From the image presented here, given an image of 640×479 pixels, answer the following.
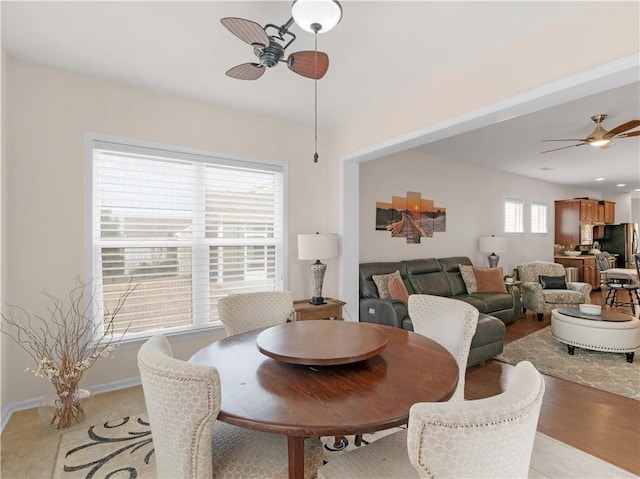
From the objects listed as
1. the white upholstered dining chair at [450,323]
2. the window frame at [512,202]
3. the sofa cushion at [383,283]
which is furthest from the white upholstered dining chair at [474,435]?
the window frame at [512,202]

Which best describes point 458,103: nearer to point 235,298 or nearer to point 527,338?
point 235,298

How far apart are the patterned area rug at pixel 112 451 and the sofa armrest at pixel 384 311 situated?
145cm

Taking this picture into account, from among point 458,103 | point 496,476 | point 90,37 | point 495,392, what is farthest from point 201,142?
point 495,392

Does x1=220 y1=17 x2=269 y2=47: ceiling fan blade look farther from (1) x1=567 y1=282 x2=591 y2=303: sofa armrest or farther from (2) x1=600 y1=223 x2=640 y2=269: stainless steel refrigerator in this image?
(2) x1=600 y1=223 x2=640 y2=269: stainless steel refrigerator

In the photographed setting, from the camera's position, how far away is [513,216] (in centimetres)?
696

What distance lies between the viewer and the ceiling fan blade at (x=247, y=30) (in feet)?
5.06

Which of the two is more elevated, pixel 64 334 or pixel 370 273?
pixel 370 273

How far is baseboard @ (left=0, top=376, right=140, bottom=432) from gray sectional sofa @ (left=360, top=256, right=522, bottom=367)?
2511 millimetres

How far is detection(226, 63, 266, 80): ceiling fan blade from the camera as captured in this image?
2.01 m

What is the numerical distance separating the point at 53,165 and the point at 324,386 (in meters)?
2.76

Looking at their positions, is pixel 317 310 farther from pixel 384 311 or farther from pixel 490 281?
pixel 490 281

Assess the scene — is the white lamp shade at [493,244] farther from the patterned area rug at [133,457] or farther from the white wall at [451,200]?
the patterned area rug at [133,457]

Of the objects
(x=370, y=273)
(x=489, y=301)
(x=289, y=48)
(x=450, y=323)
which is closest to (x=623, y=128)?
(x=489, y=301)

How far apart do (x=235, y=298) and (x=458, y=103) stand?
223 centimetres
